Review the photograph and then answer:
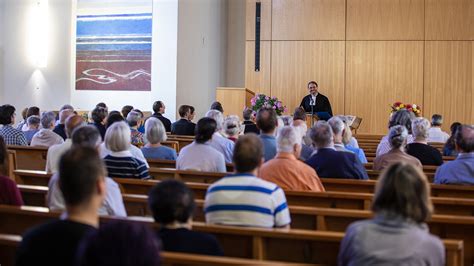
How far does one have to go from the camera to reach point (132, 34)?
1380cm

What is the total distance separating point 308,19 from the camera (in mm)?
13117

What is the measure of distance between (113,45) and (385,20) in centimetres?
554

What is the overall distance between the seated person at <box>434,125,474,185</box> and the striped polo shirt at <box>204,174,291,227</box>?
6.61ft

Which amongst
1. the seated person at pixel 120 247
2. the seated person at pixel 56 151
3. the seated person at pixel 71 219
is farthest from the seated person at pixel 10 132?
the seated person at pixel 120 247

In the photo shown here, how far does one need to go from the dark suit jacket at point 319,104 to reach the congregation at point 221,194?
5750 mm

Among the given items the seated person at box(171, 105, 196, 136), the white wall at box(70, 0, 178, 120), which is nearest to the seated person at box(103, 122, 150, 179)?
the seated person at box(171, 105, 196, 136)

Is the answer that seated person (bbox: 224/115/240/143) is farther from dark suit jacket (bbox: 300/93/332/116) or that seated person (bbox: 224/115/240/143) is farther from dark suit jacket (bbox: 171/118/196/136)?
dark suit jacket (bbox: 300/93/332/116)

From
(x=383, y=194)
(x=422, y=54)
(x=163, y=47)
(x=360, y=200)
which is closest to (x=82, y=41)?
(x=163, y=47)

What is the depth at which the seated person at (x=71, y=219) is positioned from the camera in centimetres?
A: 206

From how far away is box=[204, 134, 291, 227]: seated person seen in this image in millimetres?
3219

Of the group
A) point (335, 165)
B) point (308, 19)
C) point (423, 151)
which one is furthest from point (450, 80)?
point (335, 165)

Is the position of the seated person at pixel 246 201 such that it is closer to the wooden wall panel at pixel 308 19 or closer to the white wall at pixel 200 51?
the white wall at pixel 200 51

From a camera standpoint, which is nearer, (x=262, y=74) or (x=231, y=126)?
(x=231, y=126)

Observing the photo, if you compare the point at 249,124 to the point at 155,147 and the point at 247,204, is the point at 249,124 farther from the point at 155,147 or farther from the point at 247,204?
the point at 247,204
